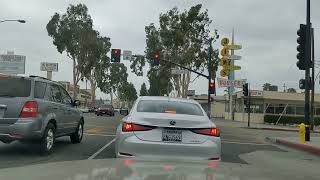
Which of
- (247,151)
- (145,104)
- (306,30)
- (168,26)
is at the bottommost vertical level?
(247,151)

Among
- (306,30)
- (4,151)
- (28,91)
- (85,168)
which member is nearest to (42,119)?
(28,91)

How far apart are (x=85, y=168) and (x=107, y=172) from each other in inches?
19.7

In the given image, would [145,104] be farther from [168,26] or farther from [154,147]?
[168,26]

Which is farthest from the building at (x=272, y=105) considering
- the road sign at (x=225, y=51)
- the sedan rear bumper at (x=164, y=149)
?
the sedan rear bumper at (x=164, y=149)

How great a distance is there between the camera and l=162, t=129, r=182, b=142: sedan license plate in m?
9.66

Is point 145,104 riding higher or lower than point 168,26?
lower

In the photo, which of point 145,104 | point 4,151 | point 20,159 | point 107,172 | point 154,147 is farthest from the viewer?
point 4,151

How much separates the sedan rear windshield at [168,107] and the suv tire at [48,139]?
3330mm

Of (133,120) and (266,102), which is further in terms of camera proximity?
(266,102)

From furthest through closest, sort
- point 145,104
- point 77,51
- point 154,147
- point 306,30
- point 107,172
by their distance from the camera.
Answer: point 77,51 < point 306,30 < point 145,104 < point 154,147 < point 107,172

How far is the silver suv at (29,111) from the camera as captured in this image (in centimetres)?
1270

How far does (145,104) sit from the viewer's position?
36.0 feet

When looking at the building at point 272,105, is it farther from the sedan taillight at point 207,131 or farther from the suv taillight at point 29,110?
the sedan taillight at point 207,131

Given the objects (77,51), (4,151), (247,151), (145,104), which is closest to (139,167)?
(145,104)
